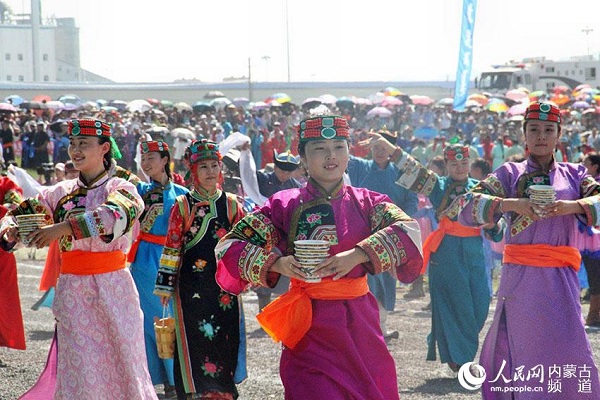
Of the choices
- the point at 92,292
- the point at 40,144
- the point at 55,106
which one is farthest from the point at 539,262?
the point at 55,106

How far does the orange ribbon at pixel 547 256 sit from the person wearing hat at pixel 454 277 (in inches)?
89.4

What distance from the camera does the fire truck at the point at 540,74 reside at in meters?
47.3

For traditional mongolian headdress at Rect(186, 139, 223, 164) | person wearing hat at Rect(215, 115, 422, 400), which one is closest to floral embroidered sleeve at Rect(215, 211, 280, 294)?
person wearing hat at Rect(215, 115, 422, 400)

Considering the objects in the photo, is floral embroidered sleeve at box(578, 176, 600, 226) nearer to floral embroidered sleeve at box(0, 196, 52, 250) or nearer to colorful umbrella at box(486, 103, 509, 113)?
floral embroidered sleeve at box(0, 196, 52, 250)

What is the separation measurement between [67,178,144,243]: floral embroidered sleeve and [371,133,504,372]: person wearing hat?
2938 millimetres

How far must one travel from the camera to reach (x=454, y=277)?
29.6ft

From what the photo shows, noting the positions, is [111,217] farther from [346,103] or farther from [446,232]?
[346,103]

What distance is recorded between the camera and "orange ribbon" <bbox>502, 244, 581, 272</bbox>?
6.30 metres

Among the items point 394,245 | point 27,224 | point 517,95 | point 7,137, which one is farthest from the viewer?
point 517,95

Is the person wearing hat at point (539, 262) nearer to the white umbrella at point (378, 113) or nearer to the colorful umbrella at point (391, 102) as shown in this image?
the white umbrella at point (378, 113)

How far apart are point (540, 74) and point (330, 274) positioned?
47.8m

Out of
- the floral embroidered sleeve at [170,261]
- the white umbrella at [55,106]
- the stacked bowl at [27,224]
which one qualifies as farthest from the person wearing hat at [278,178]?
the white umbrella at [55,106]

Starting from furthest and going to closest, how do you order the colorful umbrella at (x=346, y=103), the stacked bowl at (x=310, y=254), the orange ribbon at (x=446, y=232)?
the colorful umbrella at (x=346, y=103), the orange ribbon at (x=446, y=232), the stacked bowl at (x=310, y=254)

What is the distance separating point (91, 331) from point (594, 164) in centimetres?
675
